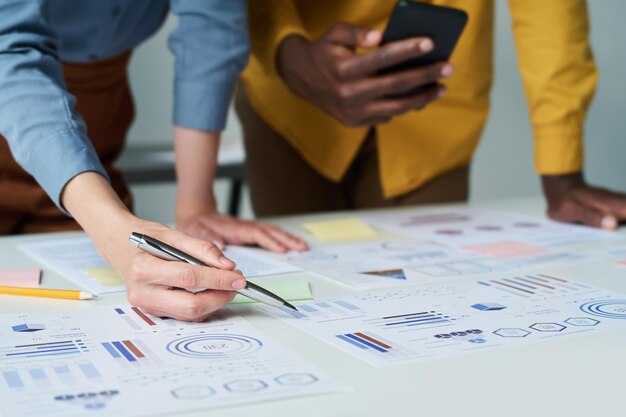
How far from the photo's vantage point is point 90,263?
3.23ft

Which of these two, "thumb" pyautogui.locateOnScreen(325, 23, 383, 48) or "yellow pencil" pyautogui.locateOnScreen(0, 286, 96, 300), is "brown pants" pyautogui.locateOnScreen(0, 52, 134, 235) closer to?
"thumb" pyautogui.locateOnScreen(325, 23, 383, 48)

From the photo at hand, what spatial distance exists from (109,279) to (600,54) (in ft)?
6.50

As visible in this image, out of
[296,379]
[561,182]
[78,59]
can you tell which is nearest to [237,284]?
[296,379]

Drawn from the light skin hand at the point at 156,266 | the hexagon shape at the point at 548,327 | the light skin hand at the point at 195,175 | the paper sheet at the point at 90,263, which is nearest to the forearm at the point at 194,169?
the light skin hand at the point at 195,175

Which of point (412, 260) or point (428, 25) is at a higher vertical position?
point (428, 25)

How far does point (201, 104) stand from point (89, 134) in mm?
264

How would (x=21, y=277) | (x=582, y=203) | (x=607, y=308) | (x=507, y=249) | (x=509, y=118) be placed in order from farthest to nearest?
(x=509, y=118) < (x=582, y=203) < (x=507, y=249) < (x=21, y=277) < (x=607, y=308)

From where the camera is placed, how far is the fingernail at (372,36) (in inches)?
49.1

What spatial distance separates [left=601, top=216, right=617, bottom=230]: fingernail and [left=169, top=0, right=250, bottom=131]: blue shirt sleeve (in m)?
0.53

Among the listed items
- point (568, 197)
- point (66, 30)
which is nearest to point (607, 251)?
point (568, 197)

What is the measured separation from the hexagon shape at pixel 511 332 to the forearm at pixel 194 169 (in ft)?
1.85

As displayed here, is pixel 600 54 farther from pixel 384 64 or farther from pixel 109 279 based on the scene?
pixel 109 279

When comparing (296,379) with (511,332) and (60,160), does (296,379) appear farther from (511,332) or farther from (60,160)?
(60,160)

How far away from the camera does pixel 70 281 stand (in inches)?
35.7
